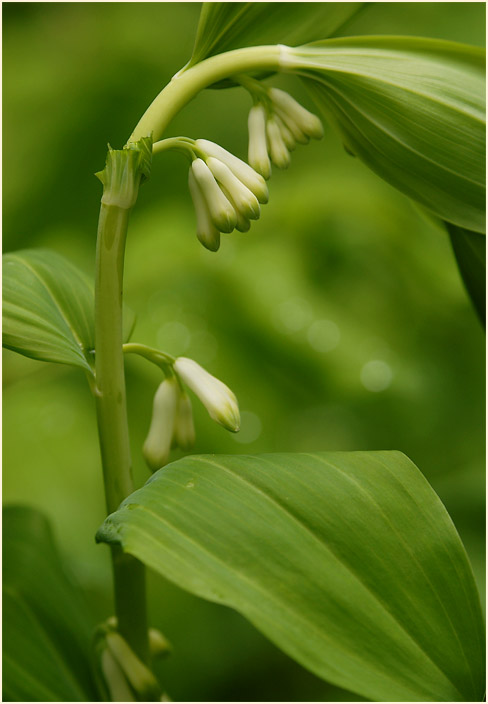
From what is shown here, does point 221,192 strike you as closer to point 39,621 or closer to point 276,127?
point 276,127

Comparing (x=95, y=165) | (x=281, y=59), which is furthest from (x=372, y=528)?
(x=95, y=165)

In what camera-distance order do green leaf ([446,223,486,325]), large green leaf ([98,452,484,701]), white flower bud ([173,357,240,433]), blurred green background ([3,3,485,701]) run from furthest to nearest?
blurred green background ([3,3,485,701]) → green leaf ([446,223,486,325]) → white flower bud ([173,357,240,433]) → large green leaf ([98,452,484,701])

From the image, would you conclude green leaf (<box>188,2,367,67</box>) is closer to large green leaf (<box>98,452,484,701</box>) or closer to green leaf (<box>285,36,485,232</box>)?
green leaf (<box>285,36,485,232</box>)

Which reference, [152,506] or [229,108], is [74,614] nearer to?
[152,506]

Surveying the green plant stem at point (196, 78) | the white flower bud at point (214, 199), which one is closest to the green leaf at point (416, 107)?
the green plant stem at point (196, 78)

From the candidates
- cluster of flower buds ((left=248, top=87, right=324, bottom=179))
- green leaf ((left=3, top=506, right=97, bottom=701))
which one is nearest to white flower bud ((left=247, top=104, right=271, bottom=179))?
cluster of flower buds ((left=248, top=87, right=324, bottom=179))

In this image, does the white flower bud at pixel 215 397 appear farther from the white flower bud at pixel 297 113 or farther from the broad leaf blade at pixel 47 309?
the white flower bud at pixel 297 113
